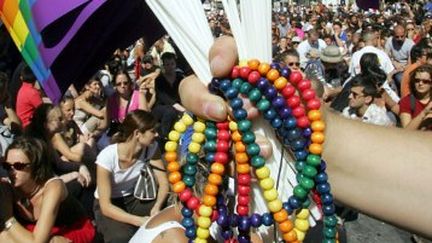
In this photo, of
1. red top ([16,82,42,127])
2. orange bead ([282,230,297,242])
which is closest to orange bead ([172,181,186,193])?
orange bead ([282,230,297,242])

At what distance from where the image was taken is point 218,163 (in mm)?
1193

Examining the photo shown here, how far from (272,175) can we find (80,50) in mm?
868

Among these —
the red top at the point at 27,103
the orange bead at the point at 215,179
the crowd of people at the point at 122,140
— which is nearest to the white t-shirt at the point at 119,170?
the crowd of people at the point at 122,140

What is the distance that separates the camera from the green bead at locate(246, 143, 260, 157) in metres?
1.15

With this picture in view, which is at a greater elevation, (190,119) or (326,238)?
(190,119)

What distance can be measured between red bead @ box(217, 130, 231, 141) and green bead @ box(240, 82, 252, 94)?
0.10 metres

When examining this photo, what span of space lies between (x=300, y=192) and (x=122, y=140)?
2.37 m

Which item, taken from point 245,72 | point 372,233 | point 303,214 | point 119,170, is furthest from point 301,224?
point 372,233

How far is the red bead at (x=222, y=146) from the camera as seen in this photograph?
1186mm

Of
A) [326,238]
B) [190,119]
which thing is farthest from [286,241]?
[190,119]

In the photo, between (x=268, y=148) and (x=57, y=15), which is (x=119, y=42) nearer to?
(x=57, y=15)

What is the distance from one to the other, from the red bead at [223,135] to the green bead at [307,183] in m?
0.16

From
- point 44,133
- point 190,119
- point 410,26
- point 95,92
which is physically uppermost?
point 190,119

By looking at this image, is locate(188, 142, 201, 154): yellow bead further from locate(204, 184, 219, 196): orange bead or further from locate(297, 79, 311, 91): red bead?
locate(297, 79, 311, 91): red bead
